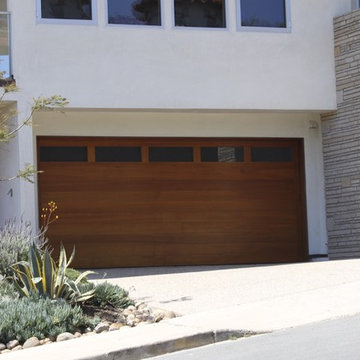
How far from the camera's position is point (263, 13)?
15422mm

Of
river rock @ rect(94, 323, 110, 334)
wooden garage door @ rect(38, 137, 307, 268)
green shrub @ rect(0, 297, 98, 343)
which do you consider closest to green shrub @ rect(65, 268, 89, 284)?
green shrub @ rect(0, 297, 98, 343)

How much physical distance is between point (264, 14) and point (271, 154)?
2.99 m

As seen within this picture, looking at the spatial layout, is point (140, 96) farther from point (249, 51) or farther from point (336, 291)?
point (336, 291)

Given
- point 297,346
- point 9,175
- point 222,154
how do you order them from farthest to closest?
point 222,154
point 9,175
point 297,346

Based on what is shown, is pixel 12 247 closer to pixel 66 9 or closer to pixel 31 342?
pixel 31 342

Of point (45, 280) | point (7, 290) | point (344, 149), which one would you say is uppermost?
A: point (344, 149)

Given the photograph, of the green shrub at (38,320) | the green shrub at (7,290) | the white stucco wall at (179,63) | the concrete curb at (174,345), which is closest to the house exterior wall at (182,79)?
the white stucco wall at (179,63)

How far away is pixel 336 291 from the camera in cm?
1052

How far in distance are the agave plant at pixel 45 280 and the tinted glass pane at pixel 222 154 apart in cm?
621

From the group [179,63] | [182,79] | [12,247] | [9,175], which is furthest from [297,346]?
[9,175]

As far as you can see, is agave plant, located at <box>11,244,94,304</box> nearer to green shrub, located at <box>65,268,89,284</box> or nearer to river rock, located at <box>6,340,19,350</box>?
green shrub, located at <box>65,268,89,284</box>

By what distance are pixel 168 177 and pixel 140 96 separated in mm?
2017

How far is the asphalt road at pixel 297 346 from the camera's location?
719cm

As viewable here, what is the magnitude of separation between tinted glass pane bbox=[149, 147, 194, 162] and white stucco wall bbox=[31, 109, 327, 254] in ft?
1.01
